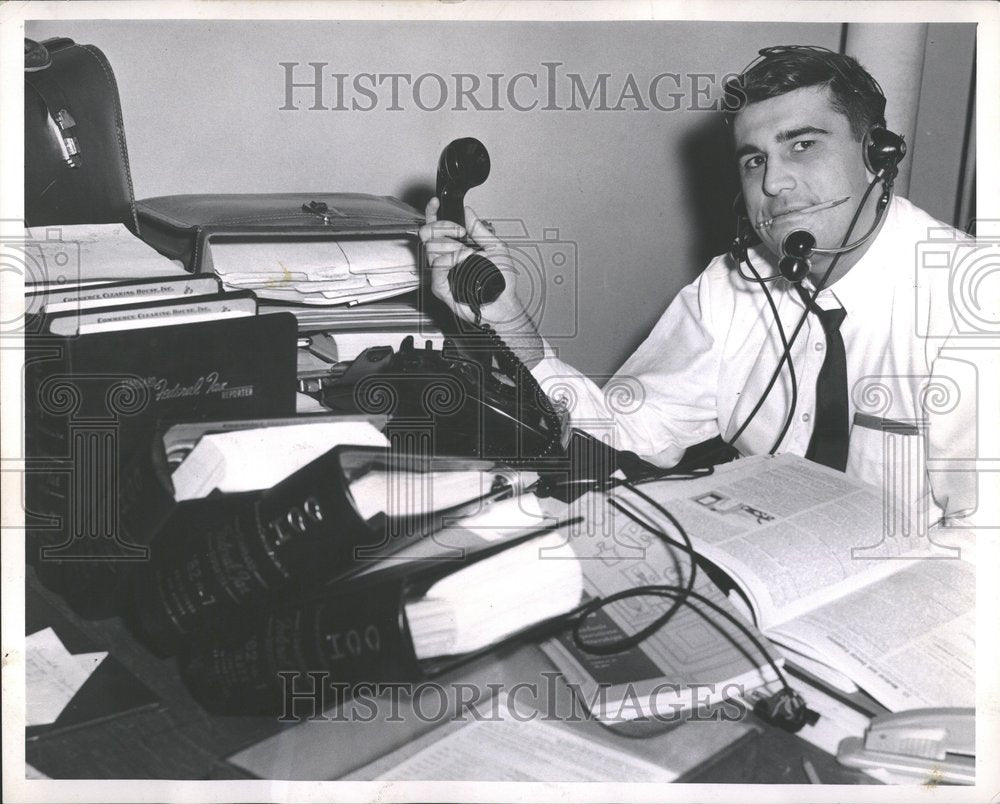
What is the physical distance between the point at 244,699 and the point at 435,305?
0.56 meters

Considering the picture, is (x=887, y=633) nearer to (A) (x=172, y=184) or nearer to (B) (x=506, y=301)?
(B) (x=506, y=301)

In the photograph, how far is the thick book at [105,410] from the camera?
0.71 meters

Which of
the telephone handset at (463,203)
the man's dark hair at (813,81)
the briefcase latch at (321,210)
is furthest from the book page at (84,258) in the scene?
the man's dark hair at (813,81)

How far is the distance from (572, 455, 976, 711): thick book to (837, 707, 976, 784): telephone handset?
0.01 meters

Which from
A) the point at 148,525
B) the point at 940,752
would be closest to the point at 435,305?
the point at 148,525

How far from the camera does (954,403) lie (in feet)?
2.88
